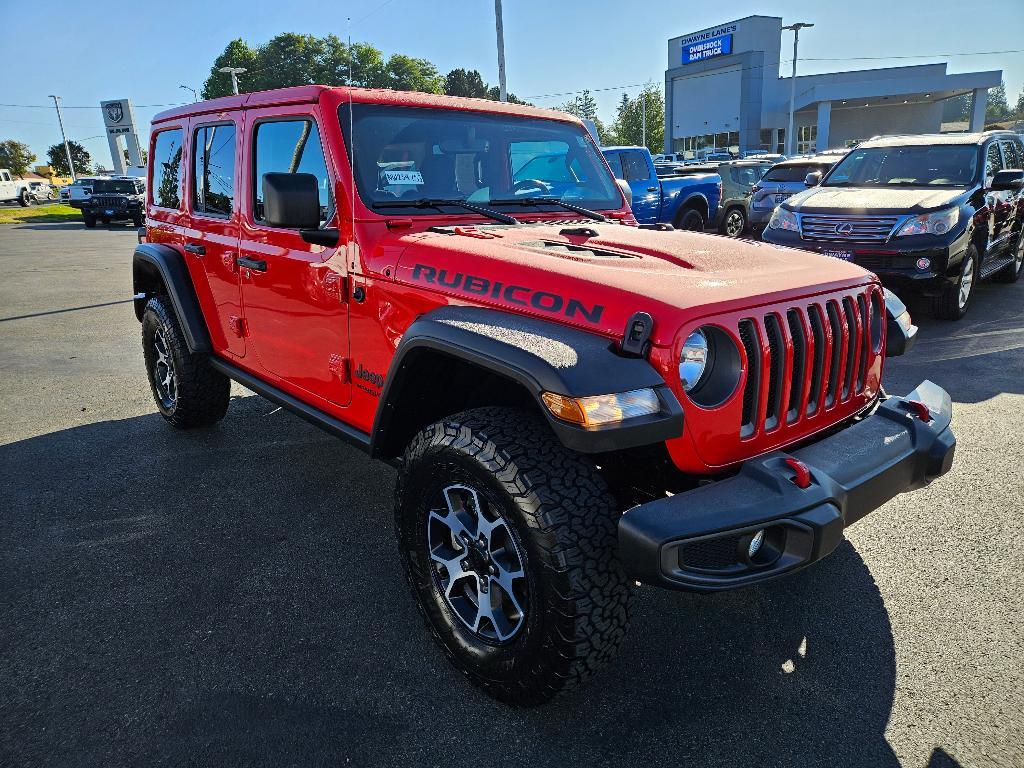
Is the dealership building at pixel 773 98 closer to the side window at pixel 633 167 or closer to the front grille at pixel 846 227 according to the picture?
the side window at pixel 633 167

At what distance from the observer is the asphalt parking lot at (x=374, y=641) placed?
7.06ft

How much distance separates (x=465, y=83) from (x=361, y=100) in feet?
350

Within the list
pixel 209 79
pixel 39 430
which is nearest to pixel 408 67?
pixel 209 79

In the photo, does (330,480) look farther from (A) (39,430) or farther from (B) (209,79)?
(B) (209,79)

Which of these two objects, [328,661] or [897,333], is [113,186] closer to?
[328,661]

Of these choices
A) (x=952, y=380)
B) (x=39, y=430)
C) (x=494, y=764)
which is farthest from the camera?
(x=952, y=380)

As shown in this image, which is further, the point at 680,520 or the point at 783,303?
the point at 783,303

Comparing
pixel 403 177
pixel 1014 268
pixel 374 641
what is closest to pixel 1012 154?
pixel 1014 268

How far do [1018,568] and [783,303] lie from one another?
1.77 meters

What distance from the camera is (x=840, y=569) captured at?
304 centimetres

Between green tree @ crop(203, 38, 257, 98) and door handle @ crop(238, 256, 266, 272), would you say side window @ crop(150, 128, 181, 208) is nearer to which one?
door handle @ crop(238, 256, 266, 272)

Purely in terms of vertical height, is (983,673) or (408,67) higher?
(408,67)

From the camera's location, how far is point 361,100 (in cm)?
304

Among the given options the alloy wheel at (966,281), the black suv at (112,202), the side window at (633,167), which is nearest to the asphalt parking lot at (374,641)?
the alloy wheel at (966,281)
